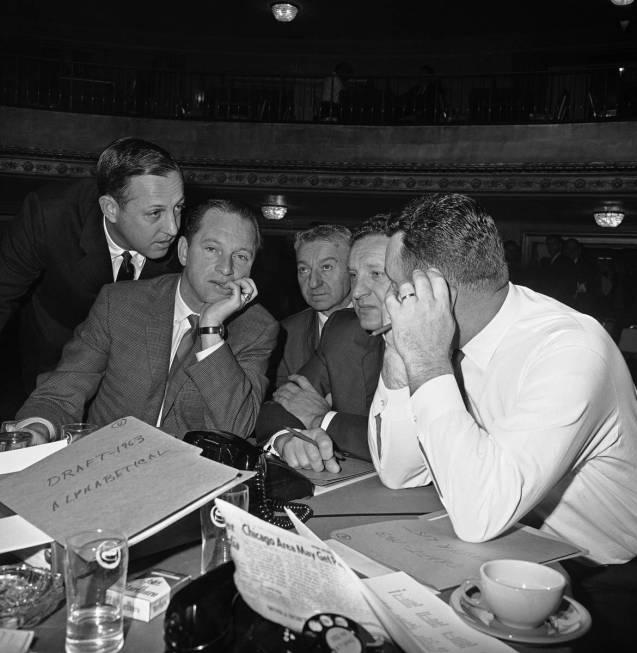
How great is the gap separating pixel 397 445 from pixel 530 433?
44 centimetres

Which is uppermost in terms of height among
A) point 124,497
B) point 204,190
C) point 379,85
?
point 379,85

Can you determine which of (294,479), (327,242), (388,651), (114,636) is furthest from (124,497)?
(327,242)

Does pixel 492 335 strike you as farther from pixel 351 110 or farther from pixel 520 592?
pixel 351 110

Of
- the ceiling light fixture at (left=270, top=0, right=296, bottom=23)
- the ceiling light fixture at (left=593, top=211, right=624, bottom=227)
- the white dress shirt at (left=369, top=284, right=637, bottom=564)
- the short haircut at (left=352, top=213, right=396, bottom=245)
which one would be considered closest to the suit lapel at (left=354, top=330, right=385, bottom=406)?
the short haircut at (left=352, top=213, right=396, bottom=245)

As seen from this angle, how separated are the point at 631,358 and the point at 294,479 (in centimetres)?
589

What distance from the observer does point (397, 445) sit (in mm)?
1717

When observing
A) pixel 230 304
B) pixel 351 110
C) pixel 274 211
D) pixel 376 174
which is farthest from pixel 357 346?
pixel 351 110

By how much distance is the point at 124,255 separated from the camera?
310 centimetres

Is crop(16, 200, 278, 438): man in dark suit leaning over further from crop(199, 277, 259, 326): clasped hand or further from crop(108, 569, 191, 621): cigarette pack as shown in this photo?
crop(108, 569, 191, 621): cigarette pack

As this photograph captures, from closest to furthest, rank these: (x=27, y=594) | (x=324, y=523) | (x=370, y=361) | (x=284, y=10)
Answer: (x=27, y=594)
(x=324, y=523)
(x=370, y=361)
(x=284, y=10)

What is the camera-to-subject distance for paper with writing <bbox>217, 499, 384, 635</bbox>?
838 mm

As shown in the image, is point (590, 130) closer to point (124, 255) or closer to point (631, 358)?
point (631, 358)

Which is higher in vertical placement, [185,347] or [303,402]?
[185,347]

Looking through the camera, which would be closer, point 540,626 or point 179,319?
point 540,626
